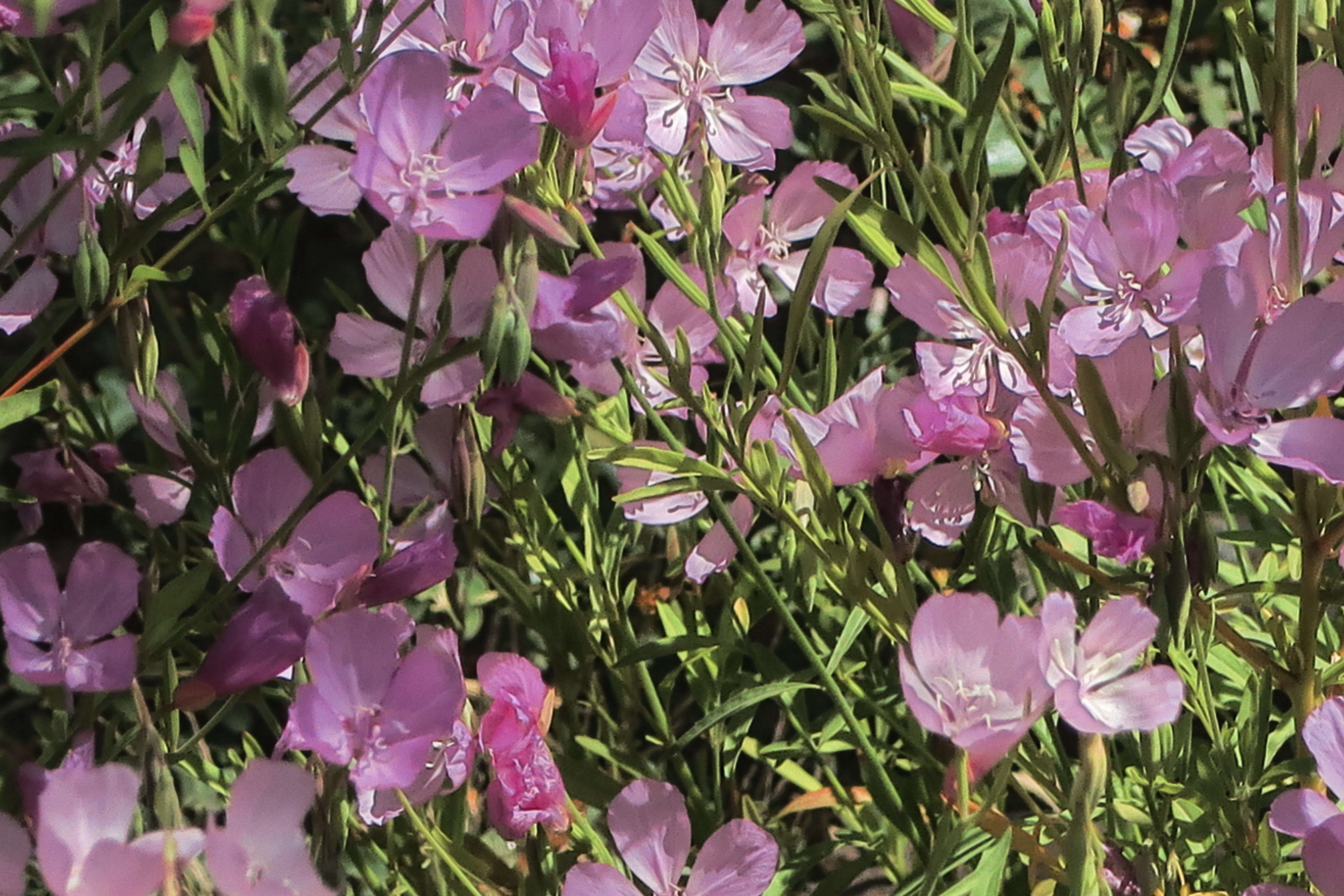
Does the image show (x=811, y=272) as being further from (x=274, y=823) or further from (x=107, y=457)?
(x=107, y=457)

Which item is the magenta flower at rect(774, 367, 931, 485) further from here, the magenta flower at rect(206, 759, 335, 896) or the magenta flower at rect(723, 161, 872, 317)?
the magenta flower at rect(206, 759, 335, 896)

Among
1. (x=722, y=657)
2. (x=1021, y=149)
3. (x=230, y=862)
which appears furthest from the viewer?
(x=722, y=657)

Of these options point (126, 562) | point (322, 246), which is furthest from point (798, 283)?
point (322, 246)

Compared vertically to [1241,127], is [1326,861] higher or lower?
higher

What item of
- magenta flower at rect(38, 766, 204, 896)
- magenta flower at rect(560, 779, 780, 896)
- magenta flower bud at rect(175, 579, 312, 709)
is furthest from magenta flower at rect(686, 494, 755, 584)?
magenta flower at rect(38, 766, 204, 896)

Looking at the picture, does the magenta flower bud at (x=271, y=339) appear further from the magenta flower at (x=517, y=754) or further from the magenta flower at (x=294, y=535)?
the magenta flower at (x=517, y=754)

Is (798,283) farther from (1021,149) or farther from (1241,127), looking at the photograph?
(1241,127)
